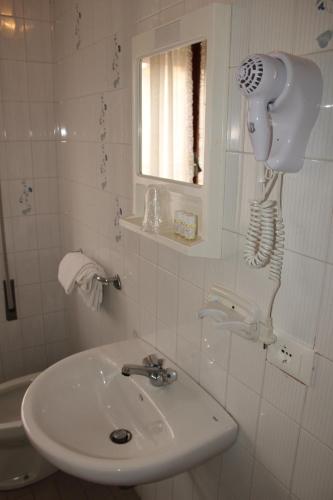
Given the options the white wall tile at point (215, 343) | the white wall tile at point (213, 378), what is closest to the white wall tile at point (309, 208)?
the white wall tile at point (215, 343)

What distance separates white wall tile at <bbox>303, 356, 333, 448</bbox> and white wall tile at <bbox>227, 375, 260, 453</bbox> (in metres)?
0.19

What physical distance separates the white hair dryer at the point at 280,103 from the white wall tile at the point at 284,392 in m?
0.50

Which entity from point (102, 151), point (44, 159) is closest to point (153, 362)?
point (102, 151)

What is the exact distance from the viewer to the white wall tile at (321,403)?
0.89 meters

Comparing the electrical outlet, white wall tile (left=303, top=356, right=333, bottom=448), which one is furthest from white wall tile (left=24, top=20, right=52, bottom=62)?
white wall tile (left=303, top=356, right=333, bottom=448)

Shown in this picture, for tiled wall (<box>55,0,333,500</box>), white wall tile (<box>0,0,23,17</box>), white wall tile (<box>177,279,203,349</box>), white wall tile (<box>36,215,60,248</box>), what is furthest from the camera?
white wall tile (<box>36,215,60,248</box>)

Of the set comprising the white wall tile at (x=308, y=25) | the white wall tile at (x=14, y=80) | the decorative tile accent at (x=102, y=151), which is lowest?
the decorative tile accent at (x=102, y=151)

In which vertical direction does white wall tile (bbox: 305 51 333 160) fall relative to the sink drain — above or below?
above

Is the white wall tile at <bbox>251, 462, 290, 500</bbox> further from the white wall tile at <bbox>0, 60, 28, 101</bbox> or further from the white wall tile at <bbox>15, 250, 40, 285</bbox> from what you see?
the white wall tile at <bbox>0, 60, 28, 101</bbox>

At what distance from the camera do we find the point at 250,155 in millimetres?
1003

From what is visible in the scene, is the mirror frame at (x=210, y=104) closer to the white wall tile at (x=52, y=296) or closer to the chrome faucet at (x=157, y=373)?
the chrome faucet at (x=157, y=373)

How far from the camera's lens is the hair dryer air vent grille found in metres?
0.76

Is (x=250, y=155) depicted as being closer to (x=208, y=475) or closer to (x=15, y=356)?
(x=208, y=475)

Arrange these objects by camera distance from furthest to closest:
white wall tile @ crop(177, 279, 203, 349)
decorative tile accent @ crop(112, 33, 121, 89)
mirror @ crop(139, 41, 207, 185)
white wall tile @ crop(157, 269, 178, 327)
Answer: decorative tile accent @ crop(112, 33, 121, 89)
white wall tile @ crop(157, 269, 178, 327)
white wall tile @ crop(177, 279, 203, 349)
mirror @ crop(139, 41, 207, 185)
